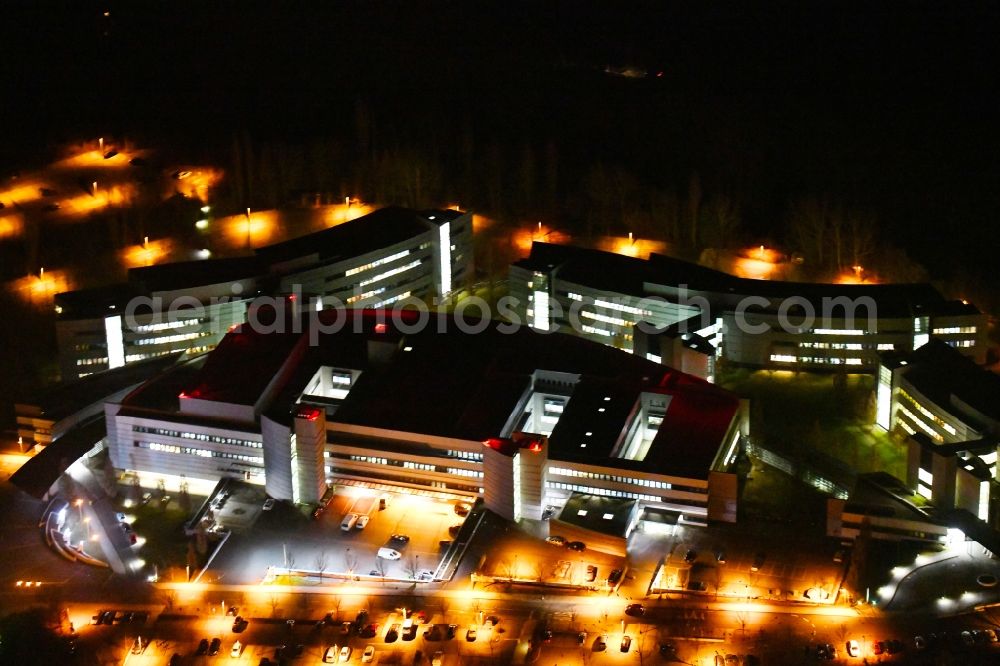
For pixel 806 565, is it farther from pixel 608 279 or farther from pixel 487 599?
pixel 608 279

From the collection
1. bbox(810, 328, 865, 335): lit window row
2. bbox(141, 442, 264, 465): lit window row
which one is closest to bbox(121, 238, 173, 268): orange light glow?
bbox(141, 442, 264, 465): lit window row

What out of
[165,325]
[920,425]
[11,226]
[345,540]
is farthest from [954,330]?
[11,226]

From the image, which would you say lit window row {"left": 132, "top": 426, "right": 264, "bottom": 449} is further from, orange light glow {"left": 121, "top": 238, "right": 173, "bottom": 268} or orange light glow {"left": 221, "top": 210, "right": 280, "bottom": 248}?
orange light glow {"left": 221, "top": 210, "right": 280, "bottom": 248}

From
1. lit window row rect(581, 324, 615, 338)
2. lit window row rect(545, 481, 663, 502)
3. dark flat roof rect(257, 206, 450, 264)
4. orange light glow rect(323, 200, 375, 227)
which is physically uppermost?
dark flat roof rect(257, 206, 450, 264)

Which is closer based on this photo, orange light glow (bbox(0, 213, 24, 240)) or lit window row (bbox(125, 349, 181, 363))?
lit window row (bbox(125, 349, 181, 363))

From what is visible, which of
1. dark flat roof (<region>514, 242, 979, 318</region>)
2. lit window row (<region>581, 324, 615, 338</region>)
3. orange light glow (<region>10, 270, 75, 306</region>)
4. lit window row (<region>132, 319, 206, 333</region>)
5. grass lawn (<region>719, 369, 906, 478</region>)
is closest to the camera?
grass lawn (<region>719, 369, 906, 478</region>)

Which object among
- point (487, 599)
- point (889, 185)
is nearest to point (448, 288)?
point (487, 599)

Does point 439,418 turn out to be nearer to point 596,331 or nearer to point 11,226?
point 596,331

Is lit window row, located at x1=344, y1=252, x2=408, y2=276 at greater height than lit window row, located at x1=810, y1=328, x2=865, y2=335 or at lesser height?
greater
